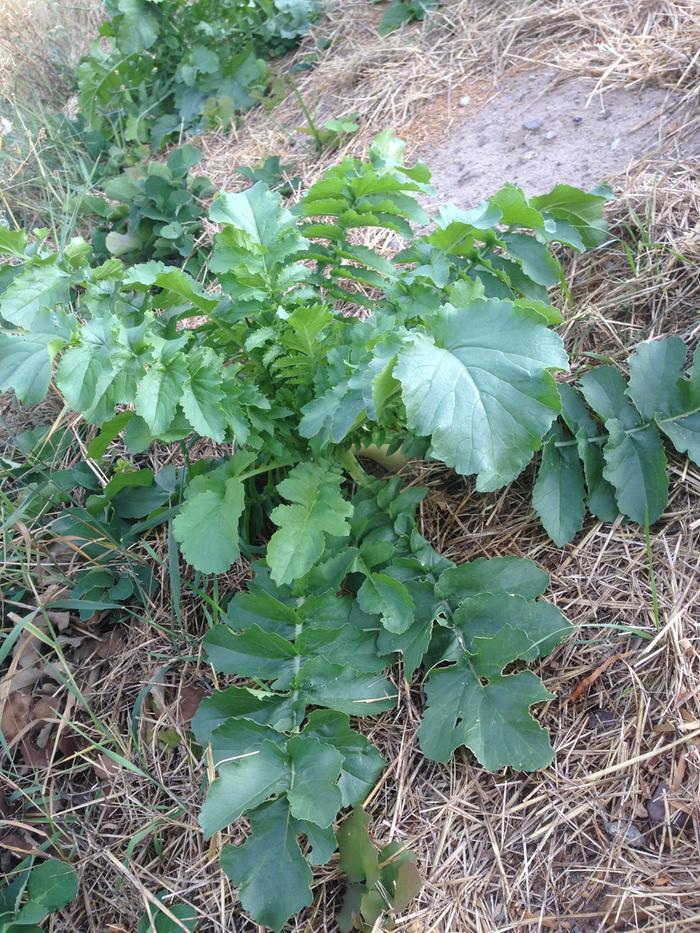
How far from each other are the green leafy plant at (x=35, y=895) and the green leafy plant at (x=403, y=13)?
3.33 metres

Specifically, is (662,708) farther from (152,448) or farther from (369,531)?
(152,448)

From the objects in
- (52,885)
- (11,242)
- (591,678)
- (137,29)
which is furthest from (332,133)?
(52,885)

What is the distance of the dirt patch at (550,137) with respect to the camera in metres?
2.21

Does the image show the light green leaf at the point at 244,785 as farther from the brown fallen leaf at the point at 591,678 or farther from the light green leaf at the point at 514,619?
the brown fallen leaf at the point at 591,678

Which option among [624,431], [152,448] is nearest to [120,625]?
[152,448]

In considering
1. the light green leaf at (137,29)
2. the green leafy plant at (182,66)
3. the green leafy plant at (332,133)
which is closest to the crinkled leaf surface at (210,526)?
the green leafy plant at (332,133)

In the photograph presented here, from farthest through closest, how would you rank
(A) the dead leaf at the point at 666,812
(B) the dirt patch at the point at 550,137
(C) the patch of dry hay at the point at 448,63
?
(C) the patch of dry hay at the point at 448,63 → (B) the dirt patch at the point at 550,137 → (A) the dead leaf at the point at 666,812

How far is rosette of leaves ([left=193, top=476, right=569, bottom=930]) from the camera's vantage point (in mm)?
1229

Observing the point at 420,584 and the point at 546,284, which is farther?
the point at 546,284

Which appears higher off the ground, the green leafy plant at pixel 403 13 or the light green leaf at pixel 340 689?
the green leafy plant at pixel 403 13

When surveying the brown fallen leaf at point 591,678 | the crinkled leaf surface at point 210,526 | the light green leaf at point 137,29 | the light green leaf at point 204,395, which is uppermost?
the light green leaf at point 137,29

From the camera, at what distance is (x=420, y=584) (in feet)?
5.16

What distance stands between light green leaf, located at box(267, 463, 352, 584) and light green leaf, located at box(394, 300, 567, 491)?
39cm

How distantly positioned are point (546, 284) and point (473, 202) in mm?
675
